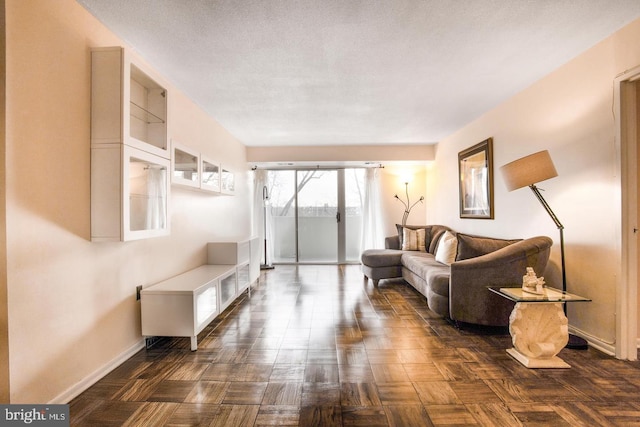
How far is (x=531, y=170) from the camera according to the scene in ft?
7.61

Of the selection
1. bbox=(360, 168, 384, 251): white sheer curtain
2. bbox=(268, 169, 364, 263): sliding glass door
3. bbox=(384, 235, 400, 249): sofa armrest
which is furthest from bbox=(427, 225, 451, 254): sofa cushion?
bbox=(268, 169, 364, 263): sliding glass door

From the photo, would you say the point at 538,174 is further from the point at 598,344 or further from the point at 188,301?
the point at 188,301

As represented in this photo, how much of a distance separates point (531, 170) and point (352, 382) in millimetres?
2208

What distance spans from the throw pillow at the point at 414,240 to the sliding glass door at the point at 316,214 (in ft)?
4.42

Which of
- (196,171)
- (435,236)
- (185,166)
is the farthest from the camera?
(435,236)

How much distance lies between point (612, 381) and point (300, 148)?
4.87 metres

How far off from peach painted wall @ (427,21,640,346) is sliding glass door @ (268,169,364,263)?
327cm

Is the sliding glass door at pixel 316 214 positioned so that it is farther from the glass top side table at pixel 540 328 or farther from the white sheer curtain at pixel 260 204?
the glass top side table at pixel 540 328

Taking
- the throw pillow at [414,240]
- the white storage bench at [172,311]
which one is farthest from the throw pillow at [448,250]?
the white storage bench at [172,311]

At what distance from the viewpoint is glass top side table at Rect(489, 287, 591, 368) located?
204 centimetres

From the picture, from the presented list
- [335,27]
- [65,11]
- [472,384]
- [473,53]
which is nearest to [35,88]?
[65,11]

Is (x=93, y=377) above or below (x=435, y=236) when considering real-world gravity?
below

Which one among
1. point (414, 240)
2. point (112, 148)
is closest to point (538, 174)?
point (414, 240)

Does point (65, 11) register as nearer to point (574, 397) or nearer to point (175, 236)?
point (175, 236)
